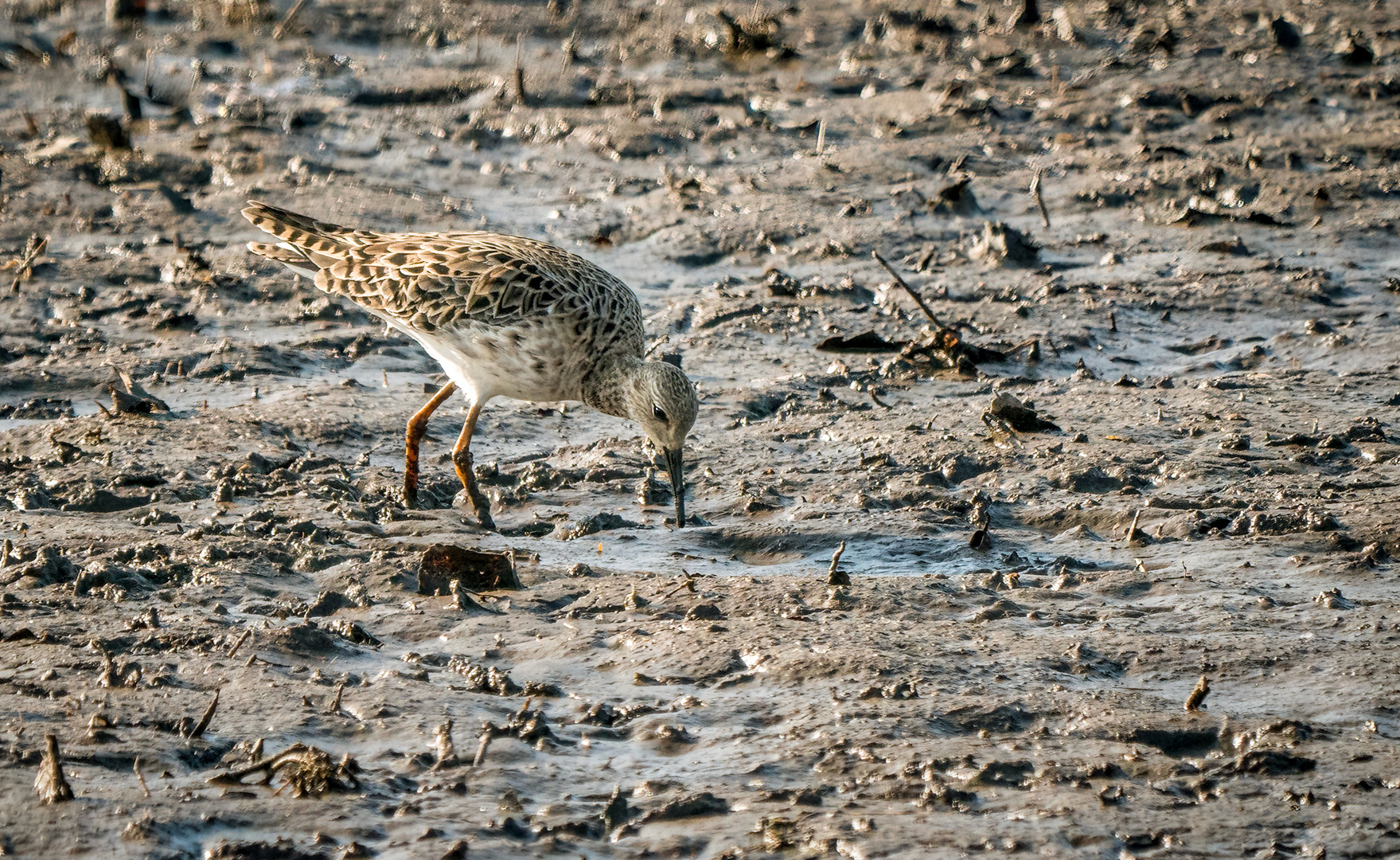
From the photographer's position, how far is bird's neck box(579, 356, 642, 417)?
24.0 ft

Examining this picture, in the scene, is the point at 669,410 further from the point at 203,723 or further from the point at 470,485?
the point at 203,723

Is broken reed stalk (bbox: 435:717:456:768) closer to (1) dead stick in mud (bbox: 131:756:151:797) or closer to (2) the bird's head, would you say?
(1) dead stick in mud (bbox: 131:756:151:797)

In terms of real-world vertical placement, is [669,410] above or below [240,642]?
above

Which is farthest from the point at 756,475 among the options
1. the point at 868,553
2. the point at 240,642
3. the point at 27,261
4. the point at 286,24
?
the point at 286,24

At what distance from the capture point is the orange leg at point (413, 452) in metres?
7.23

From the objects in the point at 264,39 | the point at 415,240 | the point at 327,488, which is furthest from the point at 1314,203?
the point at 264,39

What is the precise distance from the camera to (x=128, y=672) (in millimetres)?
5082

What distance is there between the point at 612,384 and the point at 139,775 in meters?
3.46

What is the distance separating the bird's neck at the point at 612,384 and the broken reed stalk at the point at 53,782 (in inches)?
140

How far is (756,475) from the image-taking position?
753cm

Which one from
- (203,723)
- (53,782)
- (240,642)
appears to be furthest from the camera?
(240,642)

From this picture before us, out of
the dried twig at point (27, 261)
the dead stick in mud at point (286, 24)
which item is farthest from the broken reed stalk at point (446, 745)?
the dead stick in mud at point (286, 24)

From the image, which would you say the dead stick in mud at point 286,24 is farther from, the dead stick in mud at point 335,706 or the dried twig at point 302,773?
the dried twig at point 302,773

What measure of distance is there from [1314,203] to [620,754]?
8225 millimetres
